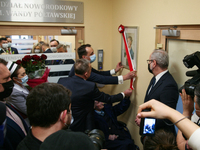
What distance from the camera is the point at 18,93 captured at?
90.1 inches

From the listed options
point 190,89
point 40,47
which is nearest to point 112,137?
point 190,89

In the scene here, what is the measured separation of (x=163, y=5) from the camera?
228cm

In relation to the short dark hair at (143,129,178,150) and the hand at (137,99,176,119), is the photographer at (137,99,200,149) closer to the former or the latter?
the hand at (137,99,176,119)

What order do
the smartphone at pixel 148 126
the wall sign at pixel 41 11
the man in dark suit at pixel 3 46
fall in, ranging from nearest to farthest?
the smartphone at pixel 148 126
the wall sign at pixel 41 11
the man in dark suit at pixel 3 46

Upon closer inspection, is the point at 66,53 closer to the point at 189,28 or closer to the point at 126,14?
the point at 126,14

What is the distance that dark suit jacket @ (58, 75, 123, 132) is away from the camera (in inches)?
92.0

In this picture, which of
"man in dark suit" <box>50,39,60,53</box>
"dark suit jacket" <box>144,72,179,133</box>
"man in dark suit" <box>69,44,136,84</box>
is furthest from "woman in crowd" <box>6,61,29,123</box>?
"dark suit jacket" <box>144,72,179,133</box>

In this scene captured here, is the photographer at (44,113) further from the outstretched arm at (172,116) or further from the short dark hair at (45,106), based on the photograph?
the outstretched arm at (172,116)

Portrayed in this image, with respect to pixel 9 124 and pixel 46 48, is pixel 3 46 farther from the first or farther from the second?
pixel 9 124

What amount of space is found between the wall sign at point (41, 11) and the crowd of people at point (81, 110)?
450 mm

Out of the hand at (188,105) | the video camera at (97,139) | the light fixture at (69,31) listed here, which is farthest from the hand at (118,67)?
the video camera at (97,139)

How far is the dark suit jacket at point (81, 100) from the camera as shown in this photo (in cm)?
234

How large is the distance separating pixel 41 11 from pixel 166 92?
2.40m

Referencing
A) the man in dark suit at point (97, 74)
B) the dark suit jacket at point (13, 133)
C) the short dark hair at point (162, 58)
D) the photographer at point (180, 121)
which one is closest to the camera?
the photographer at point (180, 121)
